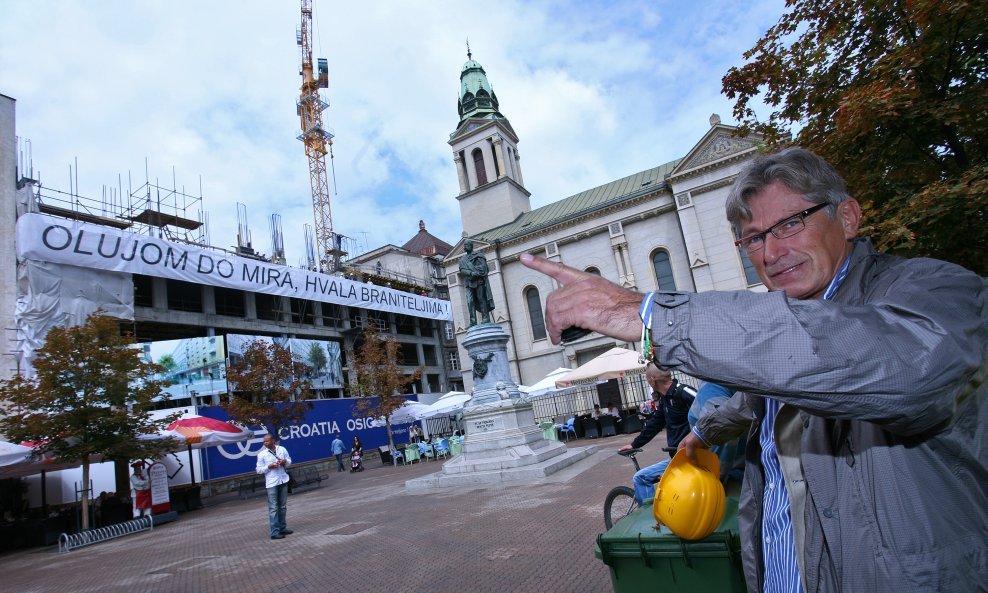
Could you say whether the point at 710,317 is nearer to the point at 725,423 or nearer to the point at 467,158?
the point at 725,423

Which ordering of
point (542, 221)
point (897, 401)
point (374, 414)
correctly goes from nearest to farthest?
point (897, 401)
point (374, 414)
point (542, 221)

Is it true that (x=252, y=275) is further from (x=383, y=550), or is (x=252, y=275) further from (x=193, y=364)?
(x=383, y=550)

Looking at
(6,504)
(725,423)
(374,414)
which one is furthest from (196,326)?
(725,423)

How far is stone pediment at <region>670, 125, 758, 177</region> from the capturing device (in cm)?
3225

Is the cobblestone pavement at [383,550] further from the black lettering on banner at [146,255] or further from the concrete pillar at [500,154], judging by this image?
the concrete pillar at [500,154]

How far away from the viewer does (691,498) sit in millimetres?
2406

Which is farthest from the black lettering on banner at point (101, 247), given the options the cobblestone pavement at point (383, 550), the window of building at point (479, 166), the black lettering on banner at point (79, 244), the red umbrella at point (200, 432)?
the window of building at point (479, 166)

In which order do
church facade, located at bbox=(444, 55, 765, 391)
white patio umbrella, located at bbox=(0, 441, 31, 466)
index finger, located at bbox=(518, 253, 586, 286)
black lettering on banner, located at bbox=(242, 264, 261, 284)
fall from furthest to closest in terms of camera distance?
church facade, located at bbox=(444, 55, 765, 391) → black lettering on banner, located at bbox=(242, 264, 261, 284) → white patio umbrella, located at bbox=(0, 441, 31, 466) → index finger, located at bbox=(518, 253, 586, 286)

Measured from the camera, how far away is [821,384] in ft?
3.22

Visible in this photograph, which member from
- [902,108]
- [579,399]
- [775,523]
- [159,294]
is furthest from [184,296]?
[775,523]

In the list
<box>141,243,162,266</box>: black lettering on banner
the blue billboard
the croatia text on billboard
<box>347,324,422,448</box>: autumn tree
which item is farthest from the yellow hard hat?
<box>141,243,162,266</box>: black lettering on banner

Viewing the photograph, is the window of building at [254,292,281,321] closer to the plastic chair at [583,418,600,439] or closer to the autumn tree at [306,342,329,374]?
the autumn tree at [306,342,329,374]

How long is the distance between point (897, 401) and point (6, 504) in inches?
919

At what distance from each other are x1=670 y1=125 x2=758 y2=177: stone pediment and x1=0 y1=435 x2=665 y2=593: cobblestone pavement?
2431 cm
